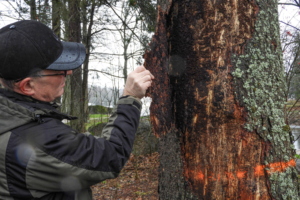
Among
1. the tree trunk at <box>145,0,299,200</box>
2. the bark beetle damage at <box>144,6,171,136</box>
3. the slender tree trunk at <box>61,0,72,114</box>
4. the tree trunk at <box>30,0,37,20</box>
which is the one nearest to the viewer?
the tree trunk at <box>145,0,299,200</box>

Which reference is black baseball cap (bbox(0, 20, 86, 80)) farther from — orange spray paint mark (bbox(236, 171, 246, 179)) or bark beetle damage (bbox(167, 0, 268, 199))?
orange spray paint mark (bbox(236, 171, 246, 179))

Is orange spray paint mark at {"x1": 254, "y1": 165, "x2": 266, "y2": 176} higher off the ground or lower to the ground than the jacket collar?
lower

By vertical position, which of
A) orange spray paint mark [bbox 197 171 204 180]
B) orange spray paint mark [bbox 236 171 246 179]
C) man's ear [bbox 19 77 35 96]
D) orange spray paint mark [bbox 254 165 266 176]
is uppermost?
man's ear [bbox 19 77 35 96]

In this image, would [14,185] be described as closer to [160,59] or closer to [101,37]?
[160,59]

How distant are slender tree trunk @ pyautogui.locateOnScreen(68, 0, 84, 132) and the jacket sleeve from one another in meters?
5.67

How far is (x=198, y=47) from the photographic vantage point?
4.48ft

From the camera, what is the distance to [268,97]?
1344 millimetres

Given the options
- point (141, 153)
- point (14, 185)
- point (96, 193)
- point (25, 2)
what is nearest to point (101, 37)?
point (25, 2)

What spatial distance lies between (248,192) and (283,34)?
16.8ft

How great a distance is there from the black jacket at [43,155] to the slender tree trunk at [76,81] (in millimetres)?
5640

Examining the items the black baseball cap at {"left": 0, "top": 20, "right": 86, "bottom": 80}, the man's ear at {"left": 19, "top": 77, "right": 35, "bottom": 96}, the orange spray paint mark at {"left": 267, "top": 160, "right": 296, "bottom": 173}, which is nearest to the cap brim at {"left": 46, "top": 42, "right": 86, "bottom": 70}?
the black baseball cap at {"left": 0, "top": 20, "right": 86, "bottom": 80}

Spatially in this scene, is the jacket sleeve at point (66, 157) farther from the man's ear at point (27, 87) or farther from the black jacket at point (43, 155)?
the man's ear at point (27, 87)

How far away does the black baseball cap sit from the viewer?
1.11m

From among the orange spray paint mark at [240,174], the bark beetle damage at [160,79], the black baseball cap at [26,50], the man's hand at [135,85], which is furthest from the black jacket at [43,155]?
the orange spray paint mark at [240,174]
